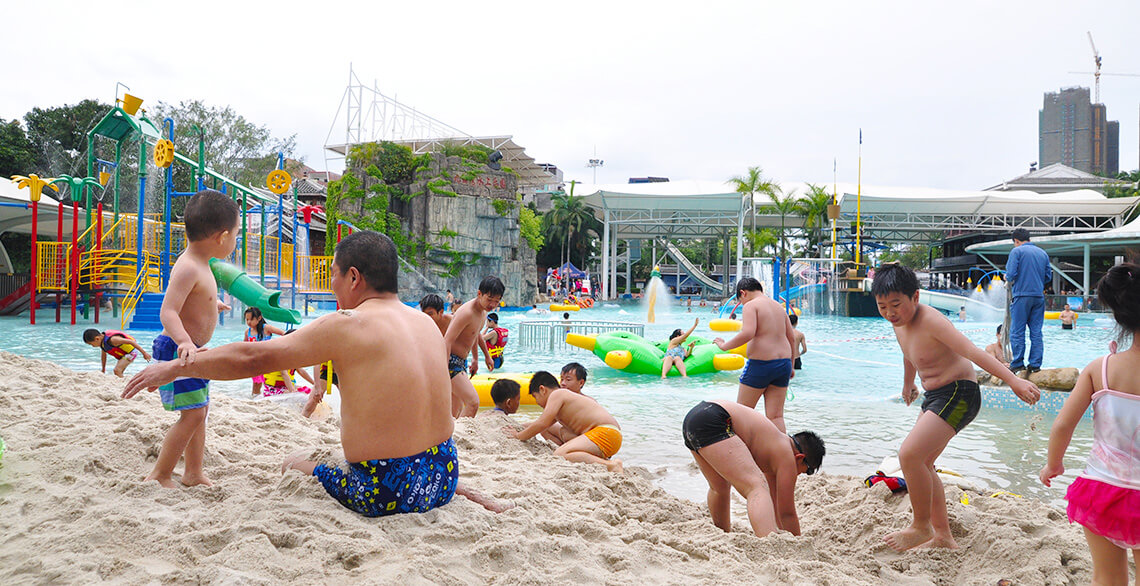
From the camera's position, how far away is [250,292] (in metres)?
3.46

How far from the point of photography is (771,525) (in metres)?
3.39

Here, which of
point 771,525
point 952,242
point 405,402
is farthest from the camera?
point 952,242

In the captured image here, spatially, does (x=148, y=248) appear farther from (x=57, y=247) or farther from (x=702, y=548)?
(x=702, y=548)

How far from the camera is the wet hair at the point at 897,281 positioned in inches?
143

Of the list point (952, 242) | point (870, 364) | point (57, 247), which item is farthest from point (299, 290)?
point (952, 242)

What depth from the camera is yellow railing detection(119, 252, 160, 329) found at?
1432cm

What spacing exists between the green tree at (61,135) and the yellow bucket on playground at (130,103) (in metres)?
19.1

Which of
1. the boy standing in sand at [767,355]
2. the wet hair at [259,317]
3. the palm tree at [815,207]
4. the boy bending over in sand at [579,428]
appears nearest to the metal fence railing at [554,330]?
the wet hair at [259,317]

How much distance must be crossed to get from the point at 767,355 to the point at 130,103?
14196mm

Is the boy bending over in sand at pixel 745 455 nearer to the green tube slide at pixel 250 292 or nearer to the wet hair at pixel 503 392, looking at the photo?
the green tube slide at pixel 250 292

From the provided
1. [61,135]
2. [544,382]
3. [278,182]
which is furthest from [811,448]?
[61,135]

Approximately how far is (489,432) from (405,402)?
10.5 ft

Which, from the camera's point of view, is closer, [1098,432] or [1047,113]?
[1098,432]

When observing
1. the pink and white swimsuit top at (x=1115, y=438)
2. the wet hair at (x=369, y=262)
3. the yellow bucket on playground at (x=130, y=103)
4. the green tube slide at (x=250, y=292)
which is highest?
the yellow bucket on playground at (x=130, y=103)
